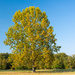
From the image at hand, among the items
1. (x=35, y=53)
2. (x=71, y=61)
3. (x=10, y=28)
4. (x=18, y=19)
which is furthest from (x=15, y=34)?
(x=71, y=61)

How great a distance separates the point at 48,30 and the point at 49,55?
17.9 feet

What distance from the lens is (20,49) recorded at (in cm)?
2750

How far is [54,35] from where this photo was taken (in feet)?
92.6

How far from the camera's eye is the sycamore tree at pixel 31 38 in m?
26.7

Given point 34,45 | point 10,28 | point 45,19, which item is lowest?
point 34,45

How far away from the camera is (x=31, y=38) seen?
27.1m

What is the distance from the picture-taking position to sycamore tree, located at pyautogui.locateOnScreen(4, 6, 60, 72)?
26705mm

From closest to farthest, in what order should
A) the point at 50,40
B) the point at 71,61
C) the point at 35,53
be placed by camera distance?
the point at 35,53 → the point at 50,40 → the point at 71,61

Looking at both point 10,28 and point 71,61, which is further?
point 71,61

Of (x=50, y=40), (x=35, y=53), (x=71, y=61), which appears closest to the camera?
(x=35, y=53)

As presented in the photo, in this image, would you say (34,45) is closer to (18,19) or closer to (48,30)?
(48,30)

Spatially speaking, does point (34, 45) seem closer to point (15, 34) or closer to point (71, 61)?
point (15, 34)

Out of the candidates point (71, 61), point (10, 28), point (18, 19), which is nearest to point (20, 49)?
point (10, 28)

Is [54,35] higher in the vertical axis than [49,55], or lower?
higher
